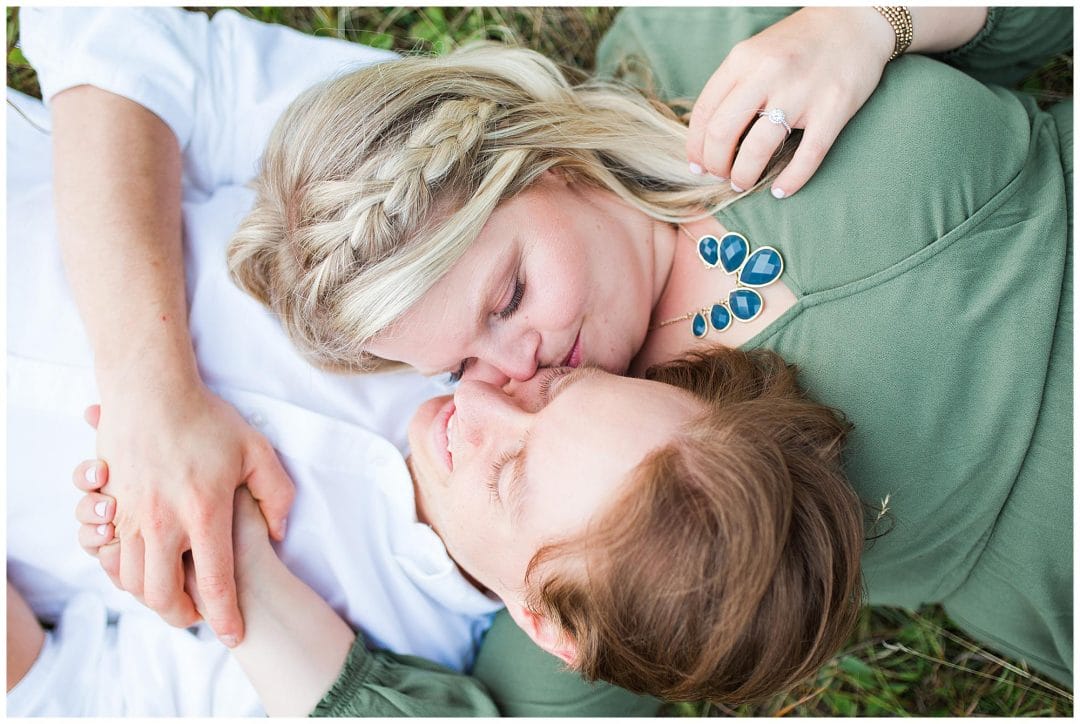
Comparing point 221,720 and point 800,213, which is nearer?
point 800,213

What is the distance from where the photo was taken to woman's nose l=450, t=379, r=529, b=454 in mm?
1813

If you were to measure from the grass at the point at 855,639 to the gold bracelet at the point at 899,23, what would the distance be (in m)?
1.13

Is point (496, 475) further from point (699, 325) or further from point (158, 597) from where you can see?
point (158, 597)

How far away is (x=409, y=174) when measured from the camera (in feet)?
6.12

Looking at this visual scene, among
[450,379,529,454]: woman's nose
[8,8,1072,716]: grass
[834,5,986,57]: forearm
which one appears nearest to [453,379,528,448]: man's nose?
[450,379,529,454]: woman's nose

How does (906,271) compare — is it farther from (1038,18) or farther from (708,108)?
(1038,18)

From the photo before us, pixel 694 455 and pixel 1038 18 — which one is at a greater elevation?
pixel 1038 18

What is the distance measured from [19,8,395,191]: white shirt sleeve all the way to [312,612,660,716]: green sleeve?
60.1 inches

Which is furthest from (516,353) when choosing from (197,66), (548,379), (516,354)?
(197,66)

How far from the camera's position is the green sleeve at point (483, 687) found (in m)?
2.22

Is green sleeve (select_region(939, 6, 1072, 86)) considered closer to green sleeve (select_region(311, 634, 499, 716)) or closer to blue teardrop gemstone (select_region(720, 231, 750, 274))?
blue teardrop gemstone (select_region(720, 231, 750, 274))

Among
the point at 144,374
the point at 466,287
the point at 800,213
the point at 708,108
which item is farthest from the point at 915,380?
the point at 144,374

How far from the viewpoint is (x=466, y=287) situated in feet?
6.22

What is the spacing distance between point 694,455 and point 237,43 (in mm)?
1937
